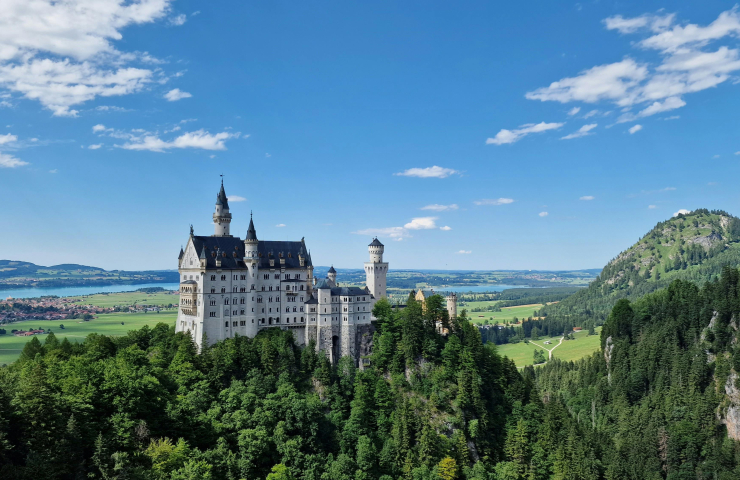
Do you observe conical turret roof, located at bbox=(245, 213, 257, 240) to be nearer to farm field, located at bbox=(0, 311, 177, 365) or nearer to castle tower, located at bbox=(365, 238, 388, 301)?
castle tower, located at bbox=(365, 238, 388, 301)

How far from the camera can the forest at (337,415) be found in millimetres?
58094

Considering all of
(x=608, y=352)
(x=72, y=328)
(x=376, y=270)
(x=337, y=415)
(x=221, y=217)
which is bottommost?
(x=608, y=352)

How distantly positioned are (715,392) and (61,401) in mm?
124825

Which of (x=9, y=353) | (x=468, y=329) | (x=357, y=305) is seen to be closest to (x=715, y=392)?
(x=468, y=329)

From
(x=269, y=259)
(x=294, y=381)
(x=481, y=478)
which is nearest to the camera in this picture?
(x=481, y=478)

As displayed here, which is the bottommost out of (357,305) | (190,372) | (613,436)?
(613,436)

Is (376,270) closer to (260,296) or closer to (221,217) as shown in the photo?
(260,296)

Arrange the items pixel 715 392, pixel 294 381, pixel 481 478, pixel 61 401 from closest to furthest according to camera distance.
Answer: pixel 61 401
pixel 481 478
pixel 294 381
pixel 715 392

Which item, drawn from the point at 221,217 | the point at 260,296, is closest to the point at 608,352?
the point at 260,296

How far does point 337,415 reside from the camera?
85625mm

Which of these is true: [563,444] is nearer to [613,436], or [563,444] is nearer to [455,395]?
[455,395]

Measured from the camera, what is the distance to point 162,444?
62.4 m

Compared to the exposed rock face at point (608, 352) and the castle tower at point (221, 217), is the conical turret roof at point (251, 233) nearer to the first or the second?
the castle tower at point (221, 217)

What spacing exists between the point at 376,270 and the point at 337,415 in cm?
2947
